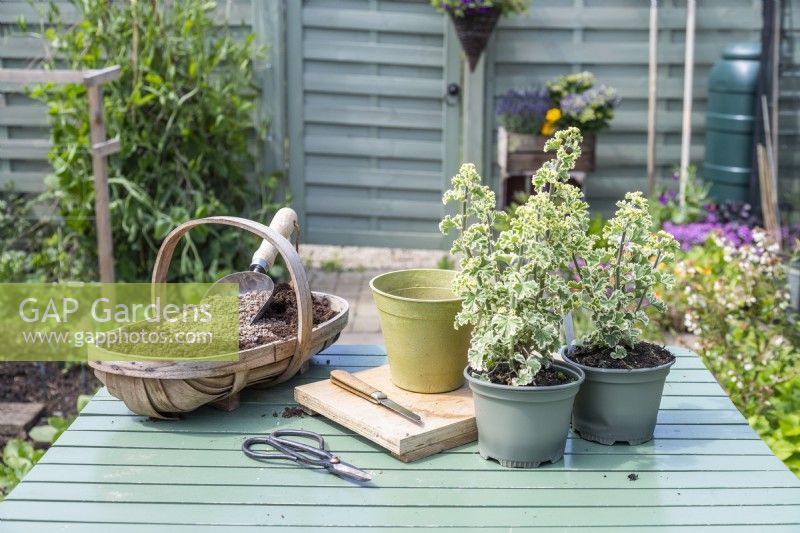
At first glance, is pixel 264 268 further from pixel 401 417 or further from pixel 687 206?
pixel 687 206

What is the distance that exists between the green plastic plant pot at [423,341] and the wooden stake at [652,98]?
142 inches

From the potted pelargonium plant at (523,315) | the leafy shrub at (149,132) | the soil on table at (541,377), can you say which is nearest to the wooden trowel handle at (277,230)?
the potted pelargonium plant at (523,315)

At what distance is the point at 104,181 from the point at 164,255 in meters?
1.98

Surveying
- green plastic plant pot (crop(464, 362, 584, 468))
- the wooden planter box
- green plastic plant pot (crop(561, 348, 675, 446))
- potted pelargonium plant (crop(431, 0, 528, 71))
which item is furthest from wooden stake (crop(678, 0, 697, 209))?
green plastic plant pot (crop(464, 362, 584, 468))

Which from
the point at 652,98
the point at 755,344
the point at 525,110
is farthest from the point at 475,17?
the point at 755,344

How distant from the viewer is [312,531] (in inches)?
61.4

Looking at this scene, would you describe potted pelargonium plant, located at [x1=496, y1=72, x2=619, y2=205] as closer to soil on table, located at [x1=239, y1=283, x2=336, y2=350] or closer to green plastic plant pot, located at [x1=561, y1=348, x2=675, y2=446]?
soil on table, located at [x1=239, y1=283, x2=336, y2=350]

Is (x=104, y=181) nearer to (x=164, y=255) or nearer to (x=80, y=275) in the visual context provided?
(x=80, y=275)

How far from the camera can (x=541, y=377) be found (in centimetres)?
181

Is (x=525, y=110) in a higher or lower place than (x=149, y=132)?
higher

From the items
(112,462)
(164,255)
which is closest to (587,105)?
(164,255)

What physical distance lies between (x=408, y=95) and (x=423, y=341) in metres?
3.70

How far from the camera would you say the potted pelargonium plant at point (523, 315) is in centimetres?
175

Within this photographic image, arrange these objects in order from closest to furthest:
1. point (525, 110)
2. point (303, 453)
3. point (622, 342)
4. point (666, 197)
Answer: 1. point (303, 453)
2. point (622, 342)
3. point (525, 110)
4. point (666, 197)
